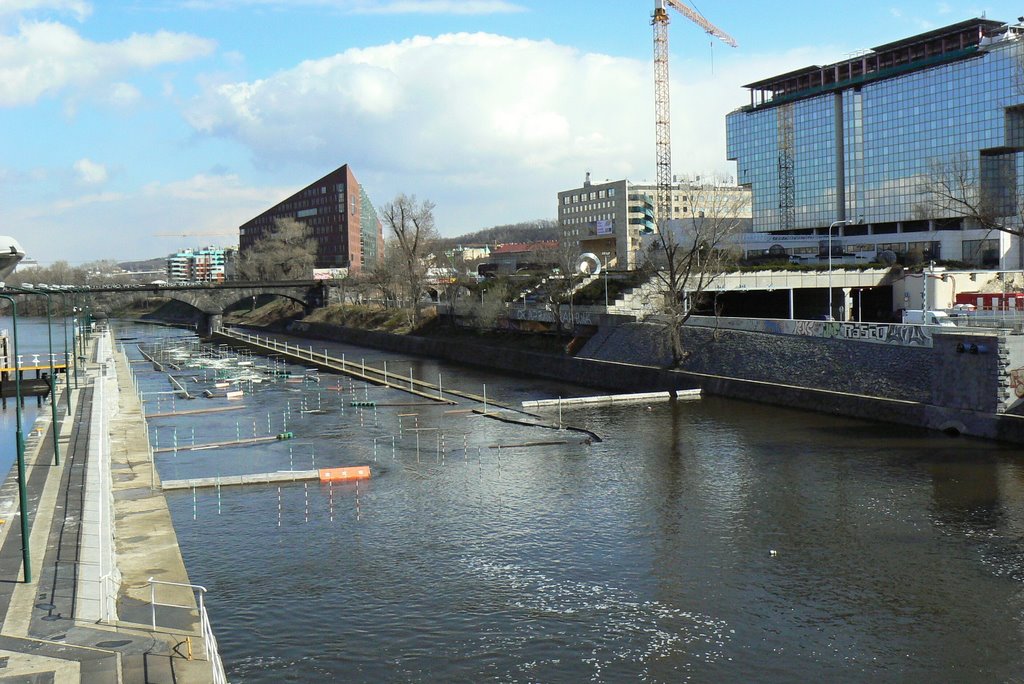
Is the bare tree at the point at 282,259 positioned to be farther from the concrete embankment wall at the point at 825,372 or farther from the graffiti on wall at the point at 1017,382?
the graffiti on wall at the point at 1017,382

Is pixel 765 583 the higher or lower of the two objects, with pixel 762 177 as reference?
lower

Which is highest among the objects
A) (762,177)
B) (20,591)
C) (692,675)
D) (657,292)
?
(762,177)

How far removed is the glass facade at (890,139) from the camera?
89.4 metres

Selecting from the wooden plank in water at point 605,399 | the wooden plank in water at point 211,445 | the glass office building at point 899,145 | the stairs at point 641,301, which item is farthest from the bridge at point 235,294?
the wooden plank in water at point 211,445

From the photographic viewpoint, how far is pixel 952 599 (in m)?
20.0

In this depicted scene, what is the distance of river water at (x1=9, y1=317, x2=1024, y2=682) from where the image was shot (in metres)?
17.5

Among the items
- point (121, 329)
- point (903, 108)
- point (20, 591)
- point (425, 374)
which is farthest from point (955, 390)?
point (121, 329)

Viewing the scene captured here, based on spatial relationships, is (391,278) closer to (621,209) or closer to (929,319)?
(929,319)

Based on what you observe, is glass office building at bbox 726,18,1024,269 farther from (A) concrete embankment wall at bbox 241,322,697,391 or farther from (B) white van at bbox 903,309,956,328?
(A) concrete embankment wall at bbox 241,322,697,391

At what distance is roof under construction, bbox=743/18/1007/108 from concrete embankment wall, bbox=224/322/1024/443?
5721 centimetres

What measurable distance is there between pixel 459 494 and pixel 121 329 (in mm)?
123129

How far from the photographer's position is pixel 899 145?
9975 cm

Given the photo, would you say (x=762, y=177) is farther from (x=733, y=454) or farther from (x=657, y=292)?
(x=733, y=454)

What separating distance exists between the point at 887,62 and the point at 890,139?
9202 mm
